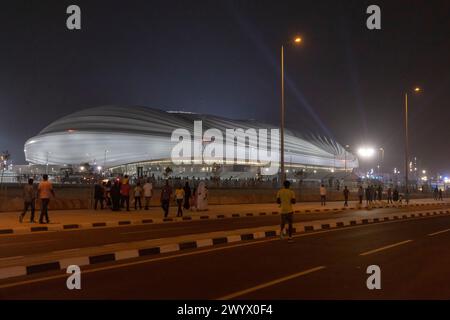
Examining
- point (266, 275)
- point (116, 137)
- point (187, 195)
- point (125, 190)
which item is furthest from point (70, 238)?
point (116, 137)

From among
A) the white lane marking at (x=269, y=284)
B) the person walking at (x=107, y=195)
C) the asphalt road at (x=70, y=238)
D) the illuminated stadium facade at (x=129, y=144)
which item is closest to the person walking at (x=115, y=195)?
the person walking at (x=107, y=195)

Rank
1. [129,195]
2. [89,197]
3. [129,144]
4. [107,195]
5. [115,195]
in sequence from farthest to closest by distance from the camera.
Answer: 1. [129,144]
2. [89,197]
3. [107,195]
4. [129,195]
5. [115,195]

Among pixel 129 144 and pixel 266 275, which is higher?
pixel 129 144

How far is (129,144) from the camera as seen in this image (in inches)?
3674

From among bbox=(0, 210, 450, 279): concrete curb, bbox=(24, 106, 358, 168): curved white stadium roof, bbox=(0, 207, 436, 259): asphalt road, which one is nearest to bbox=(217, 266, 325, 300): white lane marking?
bbox=(0, 210, 450, 279): concrete curb

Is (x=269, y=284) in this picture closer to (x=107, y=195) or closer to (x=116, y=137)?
(x=107, y=195)

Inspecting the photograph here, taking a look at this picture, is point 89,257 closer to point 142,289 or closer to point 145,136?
point 142,289

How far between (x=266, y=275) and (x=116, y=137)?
87039mm

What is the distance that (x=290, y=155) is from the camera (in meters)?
106

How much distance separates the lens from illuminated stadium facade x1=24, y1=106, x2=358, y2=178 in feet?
302

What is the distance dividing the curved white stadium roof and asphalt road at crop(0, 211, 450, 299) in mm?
79465
